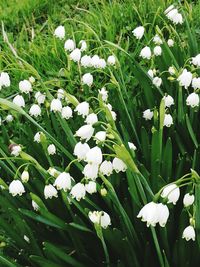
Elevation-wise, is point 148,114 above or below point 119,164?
below

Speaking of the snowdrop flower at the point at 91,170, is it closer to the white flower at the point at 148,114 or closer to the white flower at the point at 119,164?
the white flower at the point at 119,164

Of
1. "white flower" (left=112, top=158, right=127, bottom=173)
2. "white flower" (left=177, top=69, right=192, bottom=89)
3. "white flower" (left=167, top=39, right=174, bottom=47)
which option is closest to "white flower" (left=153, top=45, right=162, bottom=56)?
"white flower" (left=167, top=39, right=174, bottom=47)

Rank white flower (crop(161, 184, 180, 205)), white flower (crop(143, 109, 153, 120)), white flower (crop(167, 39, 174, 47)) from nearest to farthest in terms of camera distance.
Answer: white flower (crop(161, 184, 180, 205)), white flower (crop(143, 109, 153, 120)), white flower (crop(167, 39, 174, 47))

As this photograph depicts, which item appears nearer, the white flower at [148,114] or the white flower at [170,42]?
the white flower at [148,114]

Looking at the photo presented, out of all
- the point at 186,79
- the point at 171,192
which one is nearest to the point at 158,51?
the point at 186,79

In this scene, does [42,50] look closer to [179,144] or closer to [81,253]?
[179,144]

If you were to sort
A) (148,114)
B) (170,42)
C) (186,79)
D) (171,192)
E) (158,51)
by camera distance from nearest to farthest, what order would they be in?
(171,192) → (186,79) → (148,114) → (158,51) → (170,42)

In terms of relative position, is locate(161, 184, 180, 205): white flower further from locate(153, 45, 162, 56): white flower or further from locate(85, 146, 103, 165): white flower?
locate(153, 45, 162, 56): white flower

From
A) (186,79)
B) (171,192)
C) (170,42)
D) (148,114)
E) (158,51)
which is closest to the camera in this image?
(171,192)

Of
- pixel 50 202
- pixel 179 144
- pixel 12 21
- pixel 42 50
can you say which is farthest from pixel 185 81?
pixel 12 21

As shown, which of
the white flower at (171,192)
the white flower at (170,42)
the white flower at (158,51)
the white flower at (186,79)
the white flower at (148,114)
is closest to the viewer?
the white flower at (171,192)

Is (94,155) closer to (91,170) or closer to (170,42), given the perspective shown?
(91,170)

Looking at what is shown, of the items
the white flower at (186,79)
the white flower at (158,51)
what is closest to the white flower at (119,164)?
the white flower at (186,79)
